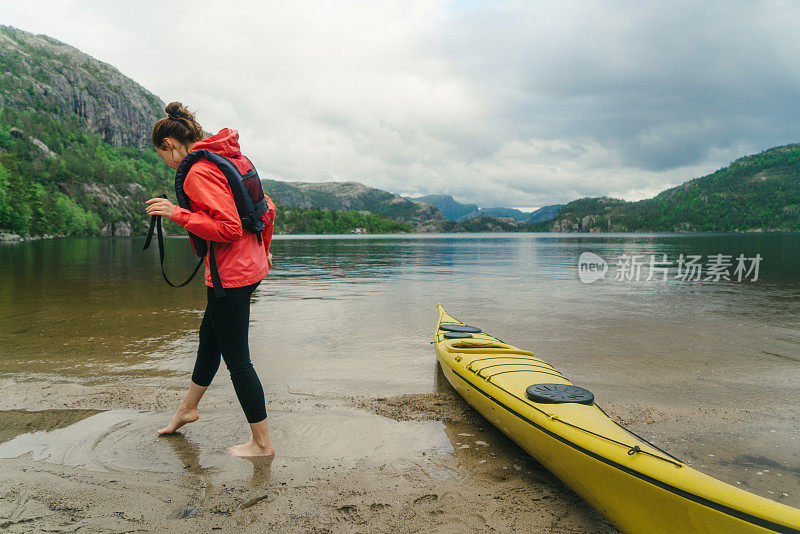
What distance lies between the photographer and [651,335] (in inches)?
428

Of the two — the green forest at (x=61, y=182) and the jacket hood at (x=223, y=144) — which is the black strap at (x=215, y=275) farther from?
the green forest at (x=61, y=182)

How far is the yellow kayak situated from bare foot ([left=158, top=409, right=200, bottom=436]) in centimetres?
328

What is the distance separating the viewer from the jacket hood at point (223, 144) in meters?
3.71

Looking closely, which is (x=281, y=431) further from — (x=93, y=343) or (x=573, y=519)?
(x=93, y=343)

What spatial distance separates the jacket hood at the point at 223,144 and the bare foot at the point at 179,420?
2840 millimetres

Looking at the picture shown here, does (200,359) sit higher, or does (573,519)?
(200,359)

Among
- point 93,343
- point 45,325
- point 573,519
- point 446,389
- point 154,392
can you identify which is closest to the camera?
point 573,519

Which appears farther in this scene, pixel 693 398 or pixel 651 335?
pixel 651 335

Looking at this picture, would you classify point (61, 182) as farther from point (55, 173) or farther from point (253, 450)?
point (253, 450)

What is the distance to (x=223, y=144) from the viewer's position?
3756 mm

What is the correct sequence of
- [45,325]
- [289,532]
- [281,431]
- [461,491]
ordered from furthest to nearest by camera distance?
1. [45,325]
2. [281,431]
3. [461,491]
4. [289,532]

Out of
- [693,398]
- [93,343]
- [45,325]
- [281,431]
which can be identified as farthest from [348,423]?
[45,325]

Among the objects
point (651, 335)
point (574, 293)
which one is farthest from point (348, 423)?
point (574, 293)

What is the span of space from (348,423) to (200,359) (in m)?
1.88
